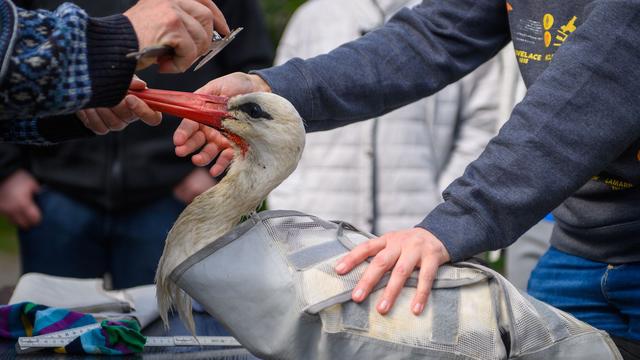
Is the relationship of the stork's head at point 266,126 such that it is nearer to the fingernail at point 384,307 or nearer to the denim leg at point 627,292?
the fingernail at point 384,307

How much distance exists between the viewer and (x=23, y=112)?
1615 millimetres

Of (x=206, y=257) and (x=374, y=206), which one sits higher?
(x=206, y=257)

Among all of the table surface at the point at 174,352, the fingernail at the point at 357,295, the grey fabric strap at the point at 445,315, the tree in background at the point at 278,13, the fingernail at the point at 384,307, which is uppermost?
the fingernail at the point at 357,295

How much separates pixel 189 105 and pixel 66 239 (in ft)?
6.24

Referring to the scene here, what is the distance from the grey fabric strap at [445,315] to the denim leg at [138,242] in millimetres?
2151

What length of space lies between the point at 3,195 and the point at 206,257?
2.27 metres

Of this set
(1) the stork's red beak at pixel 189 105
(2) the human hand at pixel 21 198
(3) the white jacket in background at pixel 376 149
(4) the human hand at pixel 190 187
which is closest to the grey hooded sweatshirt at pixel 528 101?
(1) the stork's red beak at pixel 189 105

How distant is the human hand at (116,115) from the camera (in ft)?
6.58

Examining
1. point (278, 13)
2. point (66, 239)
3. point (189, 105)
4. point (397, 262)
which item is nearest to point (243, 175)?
A: point (189, 105)

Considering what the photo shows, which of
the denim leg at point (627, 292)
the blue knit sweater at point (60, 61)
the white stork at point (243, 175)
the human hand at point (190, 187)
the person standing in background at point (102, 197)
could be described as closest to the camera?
the blue knit sweater at point (60, 61)

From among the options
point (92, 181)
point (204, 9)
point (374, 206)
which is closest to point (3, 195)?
point (92, 181)

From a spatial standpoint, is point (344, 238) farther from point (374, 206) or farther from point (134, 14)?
point (374, 206)

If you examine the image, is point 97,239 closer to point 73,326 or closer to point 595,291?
point 73,326

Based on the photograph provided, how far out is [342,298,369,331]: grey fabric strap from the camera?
1.60 meters
